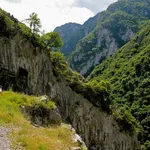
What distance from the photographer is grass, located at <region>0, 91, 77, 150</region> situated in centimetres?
1879

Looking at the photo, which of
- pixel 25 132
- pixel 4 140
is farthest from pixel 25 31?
pixel 4 140

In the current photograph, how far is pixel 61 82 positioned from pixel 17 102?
151 feet

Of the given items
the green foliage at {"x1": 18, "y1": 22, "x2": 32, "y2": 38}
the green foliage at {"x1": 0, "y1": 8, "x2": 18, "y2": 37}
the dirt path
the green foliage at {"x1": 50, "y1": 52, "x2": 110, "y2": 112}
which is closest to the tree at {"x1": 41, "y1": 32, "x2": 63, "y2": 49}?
the green foliage at {"x1": 50, "y1": 52, "x2": 110, "y2": 112}

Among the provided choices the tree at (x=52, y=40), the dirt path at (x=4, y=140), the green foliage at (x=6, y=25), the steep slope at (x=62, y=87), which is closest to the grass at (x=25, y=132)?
the dirt path at (x=4, y=140)

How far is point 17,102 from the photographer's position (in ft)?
86.2

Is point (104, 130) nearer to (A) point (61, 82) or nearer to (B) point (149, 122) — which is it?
(A) point (61, 82)

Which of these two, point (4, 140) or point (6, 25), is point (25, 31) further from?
point (4, 140)

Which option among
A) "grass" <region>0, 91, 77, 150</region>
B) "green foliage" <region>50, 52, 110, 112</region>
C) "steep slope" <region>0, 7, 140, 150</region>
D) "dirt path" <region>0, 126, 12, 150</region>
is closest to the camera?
"dirt path" <region>0, 126, 12, 150</region>

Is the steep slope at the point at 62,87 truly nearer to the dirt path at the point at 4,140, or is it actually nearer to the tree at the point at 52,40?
the tree at the point at 52,40

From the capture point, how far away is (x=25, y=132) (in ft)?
67.7

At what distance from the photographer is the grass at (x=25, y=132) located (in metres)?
18.8

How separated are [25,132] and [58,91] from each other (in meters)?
50.0

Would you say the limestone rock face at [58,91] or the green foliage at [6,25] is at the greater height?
the green foliage at [6,25]

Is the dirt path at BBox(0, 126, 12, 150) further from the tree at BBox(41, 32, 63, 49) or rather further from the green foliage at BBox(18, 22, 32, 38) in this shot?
the tree at BBox(41, 32, 63, 49)
